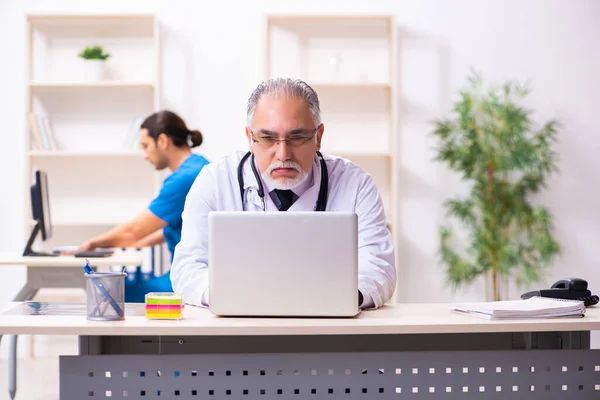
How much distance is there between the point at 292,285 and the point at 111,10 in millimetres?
4098

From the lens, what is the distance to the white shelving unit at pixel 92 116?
5414 millimetres

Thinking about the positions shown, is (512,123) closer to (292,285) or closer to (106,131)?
(106,131)

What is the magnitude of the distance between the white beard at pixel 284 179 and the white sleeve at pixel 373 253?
8.2 inches

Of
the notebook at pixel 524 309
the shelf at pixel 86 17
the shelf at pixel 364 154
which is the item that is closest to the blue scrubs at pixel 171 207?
the shelf at pixel 364 154

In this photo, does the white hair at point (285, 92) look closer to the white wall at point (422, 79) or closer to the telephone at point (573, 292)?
the telephone at point (573, 292)

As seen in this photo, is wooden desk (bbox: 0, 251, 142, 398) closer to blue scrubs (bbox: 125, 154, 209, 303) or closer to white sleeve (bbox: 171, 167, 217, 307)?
blue scrubs (bbox: 125, 154, 209, 303)

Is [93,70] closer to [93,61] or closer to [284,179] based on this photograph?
[93,61]

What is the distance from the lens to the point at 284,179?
2350mm

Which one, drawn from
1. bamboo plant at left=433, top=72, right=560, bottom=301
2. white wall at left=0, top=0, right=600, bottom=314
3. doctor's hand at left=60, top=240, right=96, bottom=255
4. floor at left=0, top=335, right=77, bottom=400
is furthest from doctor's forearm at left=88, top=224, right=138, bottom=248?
bamboo plant at left=433, top=72, right=560, bottom=301

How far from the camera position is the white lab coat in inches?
88.0

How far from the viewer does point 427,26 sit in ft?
18.1

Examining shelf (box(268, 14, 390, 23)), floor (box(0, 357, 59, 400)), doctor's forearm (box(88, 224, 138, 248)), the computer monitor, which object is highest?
shelf (box(268, 14, 390, 23))

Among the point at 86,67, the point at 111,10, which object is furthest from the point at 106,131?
the point at 111,10

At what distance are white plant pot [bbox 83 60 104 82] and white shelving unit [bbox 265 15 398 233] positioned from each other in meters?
1.10
